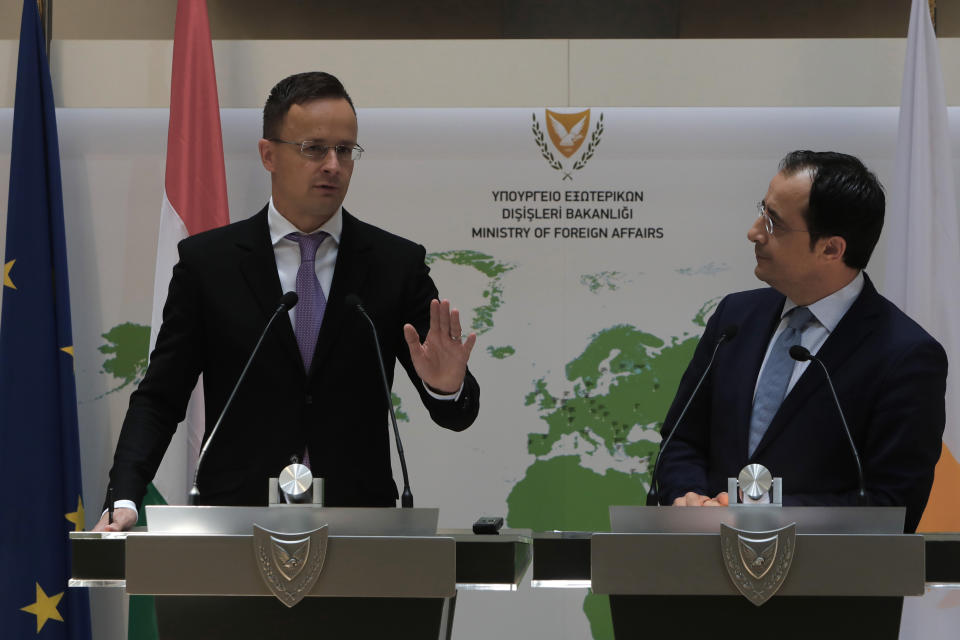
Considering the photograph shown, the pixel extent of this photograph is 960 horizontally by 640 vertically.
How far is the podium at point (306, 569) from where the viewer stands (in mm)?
1564

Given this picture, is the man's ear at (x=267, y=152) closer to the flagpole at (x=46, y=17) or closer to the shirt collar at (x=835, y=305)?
the shirt collar at (x=835, y=305)

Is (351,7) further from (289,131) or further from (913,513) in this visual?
(913,513)

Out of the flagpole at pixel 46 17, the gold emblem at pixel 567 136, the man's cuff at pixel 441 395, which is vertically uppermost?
the flagpole at pixel 46 17

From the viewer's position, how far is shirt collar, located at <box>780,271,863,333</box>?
2473 mm

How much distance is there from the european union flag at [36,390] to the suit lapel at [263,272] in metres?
1.78

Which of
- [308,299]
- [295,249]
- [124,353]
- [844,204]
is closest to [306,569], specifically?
[308,299]

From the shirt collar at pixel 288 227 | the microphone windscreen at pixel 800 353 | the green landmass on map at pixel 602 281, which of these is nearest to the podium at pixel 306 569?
the microphone windscreen at pixel 800 353

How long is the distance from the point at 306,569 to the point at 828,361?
1380 millimetres

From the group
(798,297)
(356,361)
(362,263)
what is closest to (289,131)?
(362,263)

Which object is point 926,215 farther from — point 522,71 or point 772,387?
point 772,387

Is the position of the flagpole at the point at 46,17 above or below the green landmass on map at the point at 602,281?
above

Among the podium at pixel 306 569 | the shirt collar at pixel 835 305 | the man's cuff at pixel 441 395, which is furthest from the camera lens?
the shirt collar at pixel 835 305

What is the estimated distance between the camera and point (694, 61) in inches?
169

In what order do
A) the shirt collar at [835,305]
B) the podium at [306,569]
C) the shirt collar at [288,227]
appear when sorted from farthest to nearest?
the shirt collar at [288,227] → the shirt collar at [835,305] → the podium at [306,569]
